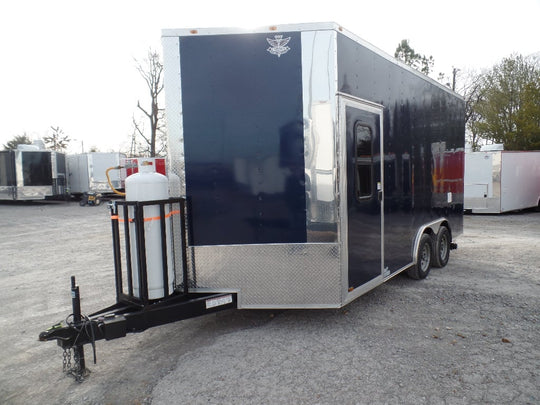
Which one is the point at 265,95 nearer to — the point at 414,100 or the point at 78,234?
the point at 414,100

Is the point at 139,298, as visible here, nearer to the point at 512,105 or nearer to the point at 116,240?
the point at 116,240

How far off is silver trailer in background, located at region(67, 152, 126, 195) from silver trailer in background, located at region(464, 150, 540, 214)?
1627cm

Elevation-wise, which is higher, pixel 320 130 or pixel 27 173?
pixel 320 130

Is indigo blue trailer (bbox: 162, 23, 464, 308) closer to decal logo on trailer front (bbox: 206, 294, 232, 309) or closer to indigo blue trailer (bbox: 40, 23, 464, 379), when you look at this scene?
indigo blue trailer (bbox: 40, 23, 464, 379)

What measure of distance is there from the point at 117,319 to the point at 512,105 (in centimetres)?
2689

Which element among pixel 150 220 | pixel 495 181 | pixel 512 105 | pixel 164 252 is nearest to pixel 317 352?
pixel 164 252

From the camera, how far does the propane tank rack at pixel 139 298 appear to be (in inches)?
138

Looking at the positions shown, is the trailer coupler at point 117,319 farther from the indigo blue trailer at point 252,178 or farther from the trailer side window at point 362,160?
the trailer side window at point 362,160

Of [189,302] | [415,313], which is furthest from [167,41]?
[415,313]

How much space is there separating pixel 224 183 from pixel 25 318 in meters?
3.23

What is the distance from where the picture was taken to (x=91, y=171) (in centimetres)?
2294

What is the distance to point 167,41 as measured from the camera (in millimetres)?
4016

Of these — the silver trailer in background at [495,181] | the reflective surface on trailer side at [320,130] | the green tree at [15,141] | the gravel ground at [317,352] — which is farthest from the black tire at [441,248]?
the green tree at [15,141]

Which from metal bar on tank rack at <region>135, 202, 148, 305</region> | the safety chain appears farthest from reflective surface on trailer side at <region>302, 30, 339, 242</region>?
the safety chain
